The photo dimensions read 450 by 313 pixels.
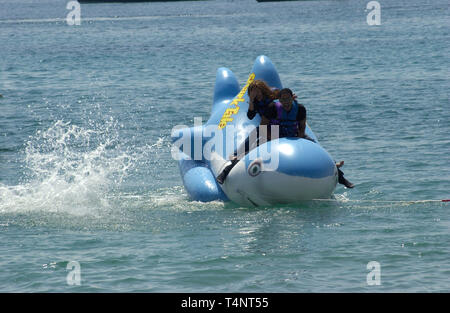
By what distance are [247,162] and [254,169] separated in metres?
0.15

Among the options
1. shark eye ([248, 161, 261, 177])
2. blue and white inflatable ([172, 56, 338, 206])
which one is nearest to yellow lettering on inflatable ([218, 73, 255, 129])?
blue and white inflatable ([172, 56, 338, 206])

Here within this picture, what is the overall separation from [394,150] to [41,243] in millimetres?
6737

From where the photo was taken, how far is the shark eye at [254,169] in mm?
9117

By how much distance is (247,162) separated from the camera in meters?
9.27

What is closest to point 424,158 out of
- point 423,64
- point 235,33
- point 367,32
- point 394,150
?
point 394,150

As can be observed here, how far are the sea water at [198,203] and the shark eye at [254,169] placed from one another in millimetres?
504

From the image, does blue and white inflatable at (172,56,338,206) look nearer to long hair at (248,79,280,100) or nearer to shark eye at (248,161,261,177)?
shark eye at (248,161,261,177)

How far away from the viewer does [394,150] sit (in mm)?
13281

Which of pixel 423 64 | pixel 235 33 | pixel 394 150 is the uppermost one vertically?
pixel 235 33

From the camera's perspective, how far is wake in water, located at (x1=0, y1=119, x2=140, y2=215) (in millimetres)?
10281

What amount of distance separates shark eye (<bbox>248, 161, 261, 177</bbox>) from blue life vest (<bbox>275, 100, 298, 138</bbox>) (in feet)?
1.93

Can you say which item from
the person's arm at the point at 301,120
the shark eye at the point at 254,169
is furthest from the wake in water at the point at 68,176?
the person's arm at the point at 301,120

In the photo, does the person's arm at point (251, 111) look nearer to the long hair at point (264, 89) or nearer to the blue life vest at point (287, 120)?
the long hair at point (264, 89)
